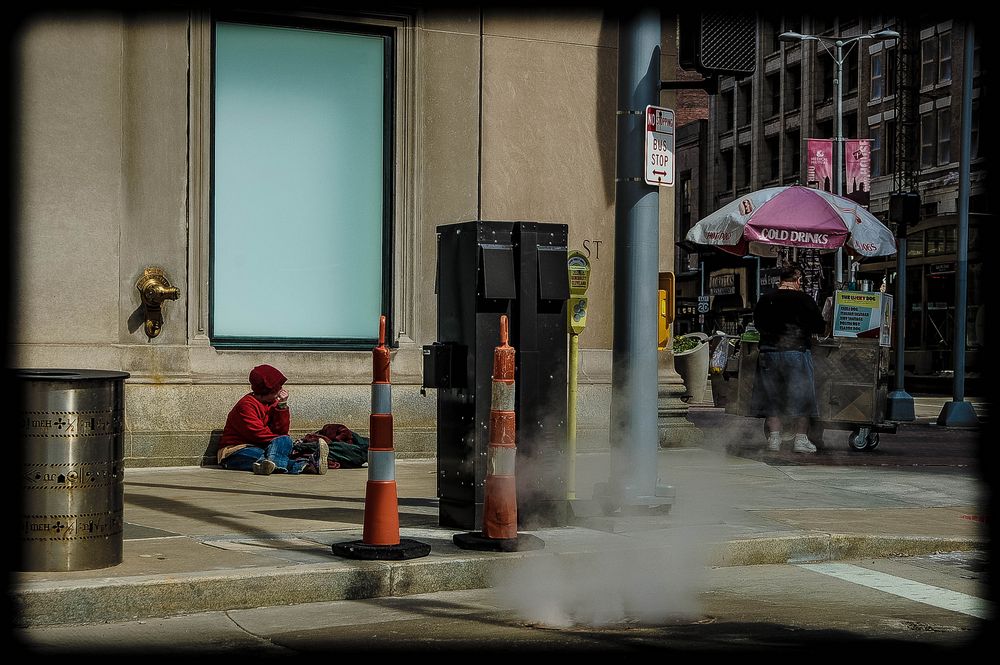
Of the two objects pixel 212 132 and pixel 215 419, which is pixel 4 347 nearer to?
pixel 215 419

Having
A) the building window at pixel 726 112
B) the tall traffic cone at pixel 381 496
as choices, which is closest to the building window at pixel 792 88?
the building window at pixel 726 112

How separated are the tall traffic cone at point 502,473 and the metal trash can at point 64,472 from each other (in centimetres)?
198

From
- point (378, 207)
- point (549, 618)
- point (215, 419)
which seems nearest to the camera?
point (549, 618)

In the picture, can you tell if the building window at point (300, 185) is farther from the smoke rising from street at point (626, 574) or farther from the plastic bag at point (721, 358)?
the plastic bag at point (721, 358)

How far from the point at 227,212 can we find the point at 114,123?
50.9 inches

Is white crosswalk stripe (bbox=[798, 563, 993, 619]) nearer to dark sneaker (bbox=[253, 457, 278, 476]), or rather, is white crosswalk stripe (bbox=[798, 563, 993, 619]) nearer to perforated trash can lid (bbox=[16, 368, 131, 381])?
perforated trash can lid (bbox=[16, 368, 131, 381])

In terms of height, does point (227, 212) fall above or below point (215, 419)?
above

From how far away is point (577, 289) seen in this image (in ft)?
28.1

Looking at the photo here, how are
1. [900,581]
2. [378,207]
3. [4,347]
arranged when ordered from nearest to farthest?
[900,581] < [4,347] < [378,207]

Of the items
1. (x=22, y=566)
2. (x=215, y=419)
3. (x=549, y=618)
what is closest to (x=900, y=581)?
(x=549, y=618)

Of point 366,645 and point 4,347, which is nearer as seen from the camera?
point 366,645

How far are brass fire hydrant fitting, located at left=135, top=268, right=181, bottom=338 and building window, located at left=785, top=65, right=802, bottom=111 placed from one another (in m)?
49.8

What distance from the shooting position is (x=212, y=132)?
11.4m

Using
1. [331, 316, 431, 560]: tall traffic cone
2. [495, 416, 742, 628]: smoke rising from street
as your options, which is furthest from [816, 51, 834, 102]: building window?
[331, 316, 431, 560]: tall traffic cone
